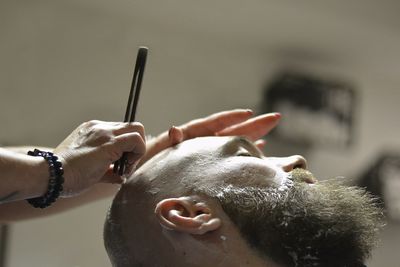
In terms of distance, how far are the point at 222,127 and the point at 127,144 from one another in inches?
14.4

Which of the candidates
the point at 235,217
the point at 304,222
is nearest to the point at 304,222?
the point at 304,222

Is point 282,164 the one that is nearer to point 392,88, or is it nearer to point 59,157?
point 59,157

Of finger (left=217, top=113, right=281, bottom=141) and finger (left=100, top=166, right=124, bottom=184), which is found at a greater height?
finger (left=217, top=113, right=281, bottom=141)

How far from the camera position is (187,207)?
1.07 meters

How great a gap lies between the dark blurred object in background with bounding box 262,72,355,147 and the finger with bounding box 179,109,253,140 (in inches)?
58.5

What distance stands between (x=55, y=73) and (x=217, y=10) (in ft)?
2.47

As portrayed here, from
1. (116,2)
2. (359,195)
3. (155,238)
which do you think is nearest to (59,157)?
(155,238)

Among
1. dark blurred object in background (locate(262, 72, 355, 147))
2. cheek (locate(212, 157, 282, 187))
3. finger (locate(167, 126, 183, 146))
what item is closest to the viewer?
cheek (locate(212, 157, 282, 187))

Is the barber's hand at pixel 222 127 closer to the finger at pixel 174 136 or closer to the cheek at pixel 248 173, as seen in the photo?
the finger at pixel 174 136

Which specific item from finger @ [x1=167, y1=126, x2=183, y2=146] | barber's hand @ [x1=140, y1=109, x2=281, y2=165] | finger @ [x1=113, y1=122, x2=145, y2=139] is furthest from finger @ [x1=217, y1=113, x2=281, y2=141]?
finger @ [x1=113, y1=122, x2=145, y2=139]

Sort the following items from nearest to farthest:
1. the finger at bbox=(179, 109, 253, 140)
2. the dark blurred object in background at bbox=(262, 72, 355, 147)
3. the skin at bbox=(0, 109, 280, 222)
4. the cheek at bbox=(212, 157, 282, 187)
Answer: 1. the skin at bbox=(0, 109, 280, 222)
2. the cheek at bbox=(212, 157, 282, 187)
3. the finger at bbox=(179, 109, 253, 140)
4. the dark blurred object in background at bbox=(262, 72, 355, 147)

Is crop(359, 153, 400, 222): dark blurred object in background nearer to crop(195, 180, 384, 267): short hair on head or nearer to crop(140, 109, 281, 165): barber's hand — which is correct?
crop(140, 109, 281, 165): barber's hand

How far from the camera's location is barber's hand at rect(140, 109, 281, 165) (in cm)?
132

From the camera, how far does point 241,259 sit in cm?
103
